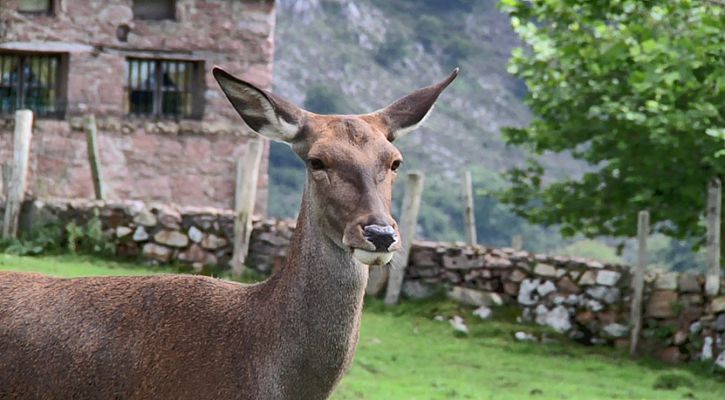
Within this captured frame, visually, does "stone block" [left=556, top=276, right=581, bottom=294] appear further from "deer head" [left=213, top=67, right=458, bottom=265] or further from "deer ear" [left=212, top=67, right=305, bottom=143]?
"deer ear" [left=212, top=67, right=305, bottom=143]

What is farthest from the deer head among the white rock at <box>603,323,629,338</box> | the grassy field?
the white rock at <box>603,323,629,338</box>

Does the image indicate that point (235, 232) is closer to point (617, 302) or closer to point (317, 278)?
point (617, 302)

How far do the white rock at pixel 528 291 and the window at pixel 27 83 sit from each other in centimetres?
1283

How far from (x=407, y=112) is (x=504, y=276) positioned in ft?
39.8

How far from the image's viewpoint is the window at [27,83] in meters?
28.5

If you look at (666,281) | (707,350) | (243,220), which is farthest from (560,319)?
(243,220)

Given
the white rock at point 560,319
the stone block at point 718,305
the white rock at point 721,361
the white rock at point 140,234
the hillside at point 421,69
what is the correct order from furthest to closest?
the hillside at point 421,69 → the white rock at point 140,234 → the white rock at point 560,319 → the stone block at point 718,305 → the white rock at point 721,361

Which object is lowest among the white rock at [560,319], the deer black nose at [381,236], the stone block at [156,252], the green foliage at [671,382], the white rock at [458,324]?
the green foliage at [671,382]

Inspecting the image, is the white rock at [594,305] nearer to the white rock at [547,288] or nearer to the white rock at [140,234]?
the white rock at [547,288]

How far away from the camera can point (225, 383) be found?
6.34 m

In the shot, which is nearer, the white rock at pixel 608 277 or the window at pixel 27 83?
the white rock at pixel 608 277

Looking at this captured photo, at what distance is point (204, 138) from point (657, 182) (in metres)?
10.5

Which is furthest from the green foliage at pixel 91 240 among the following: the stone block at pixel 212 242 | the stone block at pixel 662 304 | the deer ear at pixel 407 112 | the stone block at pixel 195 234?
the deer ear at pixel 407 112

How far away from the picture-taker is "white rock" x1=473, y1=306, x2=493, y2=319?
18703mm
